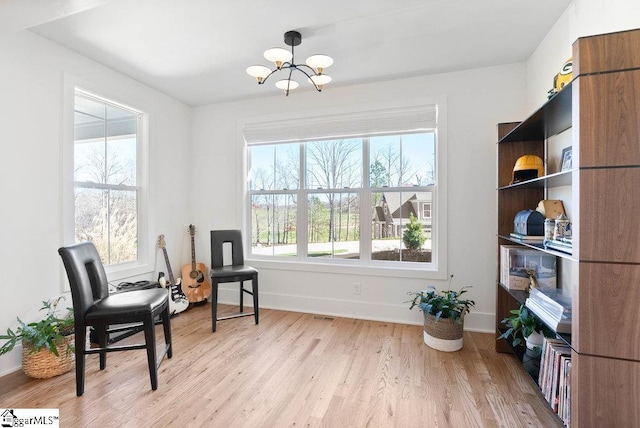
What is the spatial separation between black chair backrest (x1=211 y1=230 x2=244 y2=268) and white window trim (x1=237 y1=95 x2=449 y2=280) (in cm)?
33

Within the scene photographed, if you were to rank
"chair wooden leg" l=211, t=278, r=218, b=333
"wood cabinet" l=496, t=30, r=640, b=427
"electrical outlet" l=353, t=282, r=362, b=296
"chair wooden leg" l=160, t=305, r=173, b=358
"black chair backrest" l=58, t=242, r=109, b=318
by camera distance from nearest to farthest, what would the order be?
"wood cabinet" l=496, t=30, r=640, b=427 < "black chair backrest" l=58, t=242, r=109, b=318 < "chair wooden leg" l=160, t=305, r=173, b=358 < "chair wooden leg" l=211, t=278, r=218, b=333 < "electrical outlet" l=353, t=282, r=362, b=296

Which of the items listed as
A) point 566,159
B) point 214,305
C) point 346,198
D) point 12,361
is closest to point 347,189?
point 346,198

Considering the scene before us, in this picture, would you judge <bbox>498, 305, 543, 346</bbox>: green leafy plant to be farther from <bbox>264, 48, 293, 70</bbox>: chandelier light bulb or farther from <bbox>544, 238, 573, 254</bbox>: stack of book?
<bbox>264, 48, 293, 70</bbox>: chandelier light bulb

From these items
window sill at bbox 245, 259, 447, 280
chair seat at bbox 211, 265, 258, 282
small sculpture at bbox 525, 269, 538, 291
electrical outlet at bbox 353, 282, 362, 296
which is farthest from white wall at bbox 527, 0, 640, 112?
chair seat at bbox 211, 265, 258, 282

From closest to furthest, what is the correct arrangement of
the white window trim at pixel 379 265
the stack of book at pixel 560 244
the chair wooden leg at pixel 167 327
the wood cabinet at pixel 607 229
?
the wood cabinet at pixel 607 229 → the stack of book at pixel 560 244 → the chair wooden leg at pixel 167 327 → the white window trim at pixel 379 265

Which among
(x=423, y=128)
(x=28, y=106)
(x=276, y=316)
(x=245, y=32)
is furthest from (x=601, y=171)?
(x=28, y=106)

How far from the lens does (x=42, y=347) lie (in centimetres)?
199

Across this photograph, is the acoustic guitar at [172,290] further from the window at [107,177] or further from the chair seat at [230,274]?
the chair seat at [230,274]

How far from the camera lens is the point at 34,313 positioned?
2.23 metres

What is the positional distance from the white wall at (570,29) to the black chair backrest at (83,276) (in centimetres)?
318

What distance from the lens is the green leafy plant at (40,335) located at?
76.5 inches

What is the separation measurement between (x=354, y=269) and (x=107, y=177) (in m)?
2.62

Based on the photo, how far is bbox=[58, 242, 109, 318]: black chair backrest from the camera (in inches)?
69.2

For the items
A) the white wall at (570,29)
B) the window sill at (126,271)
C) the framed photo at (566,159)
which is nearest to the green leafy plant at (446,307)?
the framed photo at (566,159)
